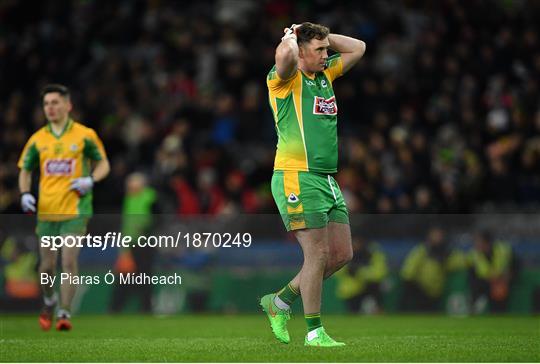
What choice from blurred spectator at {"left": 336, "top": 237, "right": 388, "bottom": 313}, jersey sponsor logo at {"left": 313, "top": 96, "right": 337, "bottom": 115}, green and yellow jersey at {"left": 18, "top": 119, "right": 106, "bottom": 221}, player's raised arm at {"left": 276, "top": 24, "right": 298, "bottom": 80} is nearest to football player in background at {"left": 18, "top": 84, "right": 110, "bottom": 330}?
green and yellow jersey at {"left": 18, "top": 119, "right": 106, "bottom": 221}

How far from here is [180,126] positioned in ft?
67.4

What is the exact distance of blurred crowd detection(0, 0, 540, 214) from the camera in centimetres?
1912

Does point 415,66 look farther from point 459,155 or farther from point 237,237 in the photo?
point 237,237

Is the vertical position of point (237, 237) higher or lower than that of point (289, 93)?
lower

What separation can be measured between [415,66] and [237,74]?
330 cm

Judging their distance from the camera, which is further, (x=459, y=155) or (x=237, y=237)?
(x=459, y=155)

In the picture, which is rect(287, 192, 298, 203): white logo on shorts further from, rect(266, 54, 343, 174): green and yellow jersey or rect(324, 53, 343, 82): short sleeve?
rect(324, 53, 343, 82): short sleeve

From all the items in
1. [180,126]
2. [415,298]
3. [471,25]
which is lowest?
[415,298]

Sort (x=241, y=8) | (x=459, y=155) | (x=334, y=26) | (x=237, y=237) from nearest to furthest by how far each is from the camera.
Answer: (x=237, y=237) < (x=459, y=155) < (x=334, y=26) < (x=241, y=8)

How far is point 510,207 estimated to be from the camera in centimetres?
1859

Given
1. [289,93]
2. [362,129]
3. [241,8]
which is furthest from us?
[241,8]

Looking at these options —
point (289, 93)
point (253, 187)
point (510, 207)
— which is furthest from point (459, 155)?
point (289, 93)

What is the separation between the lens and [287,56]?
971 centimetres

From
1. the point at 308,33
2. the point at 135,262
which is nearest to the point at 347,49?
the point at 308,33
